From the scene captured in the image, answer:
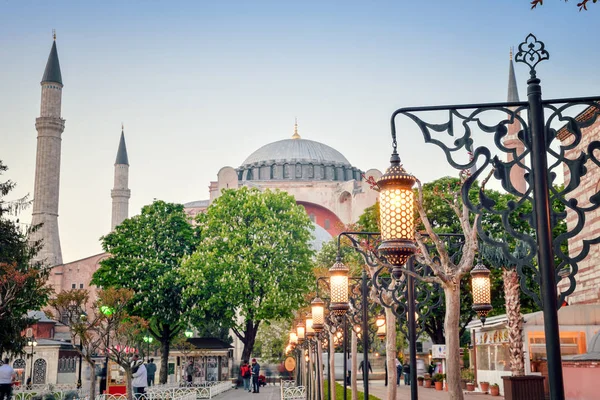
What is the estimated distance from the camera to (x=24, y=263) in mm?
29312

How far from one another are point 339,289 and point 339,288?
18 mm

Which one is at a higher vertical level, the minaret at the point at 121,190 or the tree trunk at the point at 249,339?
the minaret at the point at 121,190

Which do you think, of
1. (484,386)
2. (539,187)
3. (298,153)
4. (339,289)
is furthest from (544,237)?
(298,153)

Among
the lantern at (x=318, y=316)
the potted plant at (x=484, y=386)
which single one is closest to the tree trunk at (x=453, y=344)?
the lantern at (x=318, y=316)

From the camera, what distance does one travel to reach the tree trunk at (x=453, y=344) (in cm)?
999

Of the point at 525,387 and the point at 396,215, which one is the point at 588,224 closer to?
the point at 525,387

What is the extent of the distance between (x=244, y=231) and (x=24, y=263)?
36.8ft

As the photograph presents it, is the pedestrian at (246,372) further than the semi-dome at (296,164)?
No

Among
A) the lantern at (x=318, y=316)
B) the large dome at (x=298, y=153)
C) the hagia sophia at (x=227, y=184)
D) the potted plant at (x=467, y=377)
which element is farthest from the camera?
the large dome at (x=298, y=153)

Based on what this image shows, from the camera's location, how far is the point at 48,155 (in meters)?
54.9

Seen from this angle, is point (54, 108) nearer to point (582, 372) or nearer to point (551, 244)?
point (582, 372)

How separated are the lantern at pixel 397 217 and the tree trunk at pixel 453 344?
530 centimetres

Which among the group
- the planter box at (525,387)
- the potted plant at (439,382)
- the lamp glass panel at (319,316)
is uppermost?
the lamp glass panel at (319,316)

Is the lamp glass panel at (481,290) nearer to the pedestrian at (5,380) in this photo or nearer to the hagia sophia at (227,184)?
the pedestrian at (5,380)
